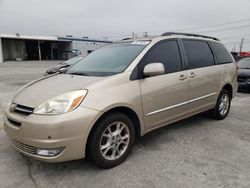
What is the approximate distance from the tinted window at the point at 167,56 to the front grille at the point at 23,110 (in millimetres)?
1672

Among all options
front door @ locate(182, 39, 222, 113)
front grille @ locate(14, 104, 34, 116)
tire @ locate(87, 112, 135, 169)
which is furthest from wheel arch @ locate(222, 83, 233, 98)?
front grille @ locate(14, 104, 34, 116)

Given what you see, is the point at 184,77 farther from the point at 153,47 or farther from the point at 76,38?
the point at 76,38

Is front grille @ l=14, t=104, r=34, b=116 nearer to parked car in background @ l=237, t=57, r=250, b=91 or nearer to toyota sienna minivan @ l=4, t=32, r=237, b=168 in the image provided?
toyota sienna minivan @ l=4, t=32, r=237, b=168

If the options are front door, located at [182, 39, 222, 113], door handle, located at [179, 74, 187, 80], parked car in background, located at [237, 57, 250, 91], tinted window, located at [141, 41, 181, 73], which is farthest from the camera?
parked car in background, located at [237, 57, 250, 91]

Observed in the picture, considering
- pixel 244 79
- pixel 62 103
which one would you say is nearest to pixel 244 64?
pixel 244 79

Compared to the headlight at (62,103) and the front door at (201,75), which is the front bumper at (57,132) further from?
the front door at (201,75)

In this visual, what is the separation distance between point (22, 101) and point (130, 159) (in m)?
1.62

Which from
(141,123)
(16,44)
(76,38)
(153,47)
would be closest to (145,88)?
(141,123)

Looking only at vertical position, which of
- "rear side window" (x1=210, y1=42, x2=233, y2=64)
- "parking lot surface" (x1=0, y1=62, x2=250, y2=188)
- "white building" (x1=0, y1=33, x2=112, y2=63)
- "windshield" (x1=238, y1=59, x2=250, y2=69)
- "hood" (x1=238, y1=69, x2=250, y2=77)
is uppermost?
"white building" (x1=0, y1=33, x2=112, y2=63)

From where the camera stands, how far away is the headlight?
8.00 ft

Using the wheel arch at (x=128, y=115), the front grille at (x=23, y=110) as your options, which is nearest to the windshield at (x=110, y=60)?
the wheel arch at (x=128, y=115)

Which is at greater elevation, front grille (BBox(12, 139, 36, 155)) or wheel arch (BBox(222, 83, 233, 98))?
wheel arch (BBox(222, 83, 233, 98))

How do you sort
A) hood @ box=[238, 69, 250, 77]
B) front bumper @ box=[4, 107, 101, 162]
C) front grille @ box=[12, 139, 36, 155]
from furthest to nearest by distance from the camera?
hood @ box=[238, 69, 250, 77]
front grille @ box=[12, 139, 36, 155]
front bumper @ box=[4, 107, 101, 162]

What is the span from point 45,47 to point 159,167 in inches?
1834
